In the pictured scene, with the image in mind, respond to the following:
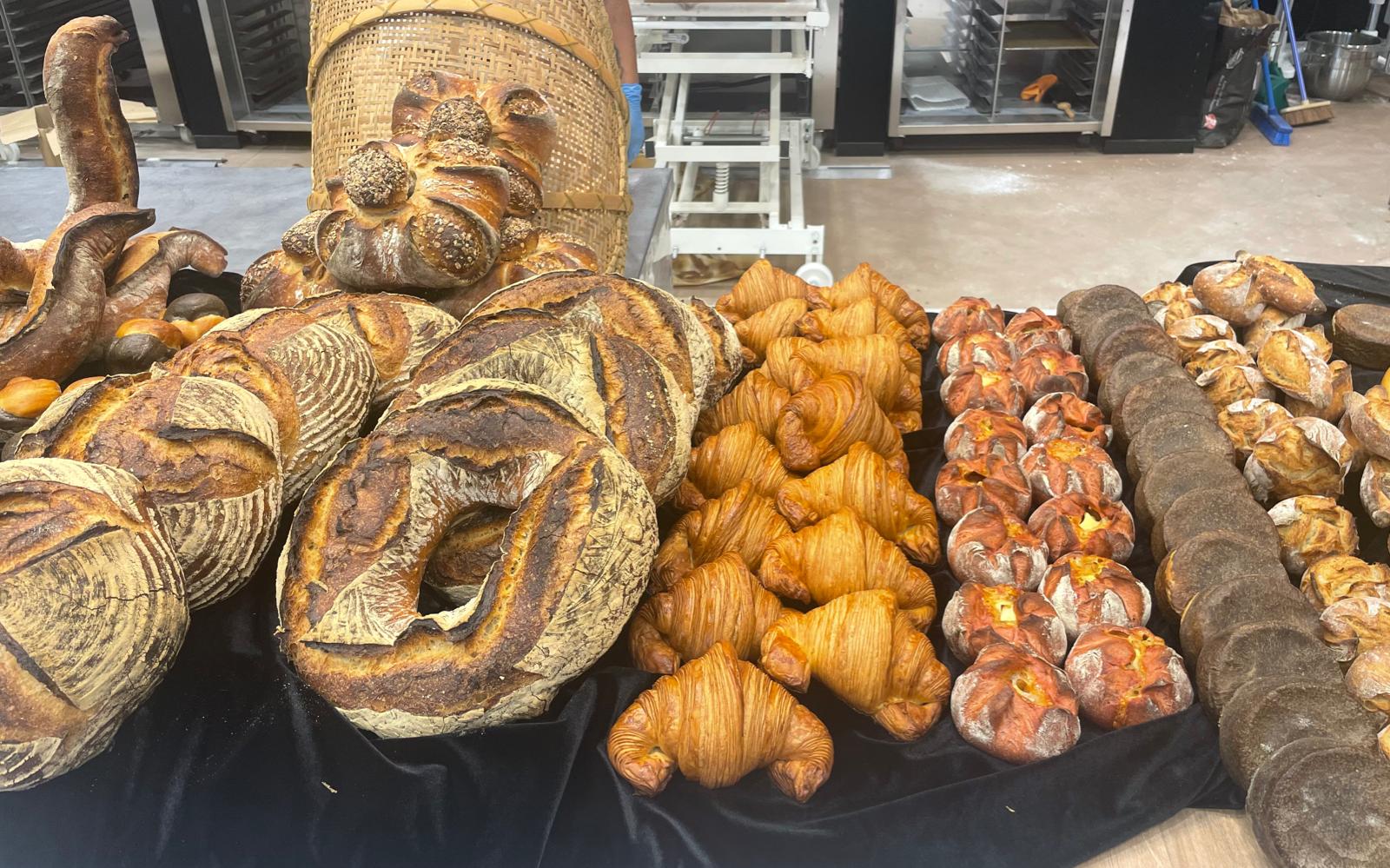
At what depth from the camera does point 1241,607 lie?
42.2 inches

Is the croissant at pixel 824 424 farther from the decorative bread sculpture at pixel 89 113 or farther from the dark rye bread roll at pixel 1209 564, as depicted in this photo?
the decorative bread sculpture at pixel 89 113

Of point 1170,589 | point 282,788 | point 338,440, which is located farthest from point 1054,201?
point 282,788

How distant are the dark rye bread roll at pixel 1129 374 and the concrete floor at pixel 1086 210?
229cm

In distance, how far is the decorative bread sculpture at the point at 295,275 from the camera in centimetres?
149

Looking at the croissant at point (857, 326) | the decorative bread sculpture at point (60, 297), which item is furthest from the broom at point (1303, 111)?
the decorative bread sculpture at point (60, 297)

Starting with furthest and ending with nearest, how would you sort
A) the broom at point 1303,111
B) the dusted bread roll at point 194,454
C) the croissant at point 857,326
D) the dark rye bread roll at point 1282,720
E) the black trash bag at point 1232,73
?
the broom at point 1303,111 → the black trash bag at point 1232,73 → the croissant at point 857,326 → the dusted bread roll at point 194,454 → the dark rye bread roll at point 1282,720

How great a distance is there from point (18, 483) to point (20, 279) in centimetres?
67

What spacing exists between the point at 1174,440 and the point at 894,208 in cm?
345

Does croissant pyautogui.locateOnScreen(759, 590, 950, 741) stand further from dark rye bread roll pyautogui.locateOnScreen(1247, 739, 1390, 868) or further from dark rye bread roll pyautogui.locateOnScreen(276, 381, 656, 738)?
dark rye bread roll pyautogui.locateOnScreen(1247, 739, 1390, 868)

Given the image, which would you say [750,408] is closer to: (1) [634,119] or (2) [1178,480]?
(2) [1178,480]

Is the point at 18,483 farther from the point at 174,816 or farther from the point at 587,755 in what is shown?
the point at 587,755

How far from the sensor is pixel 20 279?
4.60 ft

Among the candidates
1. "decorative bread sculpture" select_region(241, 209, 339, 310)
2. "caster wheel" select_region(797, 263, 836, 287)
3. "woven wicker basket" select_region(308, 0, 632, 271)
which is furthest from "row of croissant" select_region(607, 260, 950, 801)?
"caster wheel" select_region(797, 263, 836, 287)

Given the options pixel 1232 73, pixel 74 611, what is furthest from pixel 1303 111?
pixel 74 611
